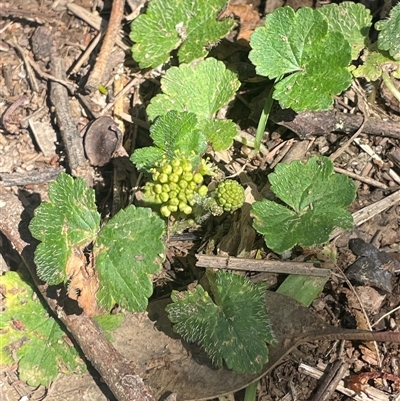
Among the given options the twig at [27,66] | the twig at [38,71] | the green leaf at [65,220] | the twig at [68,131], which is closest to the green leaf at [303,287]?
the green leaf at [65,220]

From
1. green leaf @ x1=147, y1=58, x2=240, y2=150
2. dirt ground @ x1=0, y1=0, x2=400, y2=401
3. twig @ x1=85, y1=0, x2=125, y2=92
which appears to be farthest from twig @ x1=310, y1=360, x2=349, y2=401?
twig @ x1=85, y1=0, x2=125, y2=92

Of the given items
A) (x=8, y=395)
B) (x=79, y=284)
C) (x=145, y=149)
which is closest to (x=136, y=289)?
(x=79, y=284)

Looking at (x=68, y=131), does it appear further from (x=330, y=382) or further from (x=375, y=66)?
(x=330, y=382)

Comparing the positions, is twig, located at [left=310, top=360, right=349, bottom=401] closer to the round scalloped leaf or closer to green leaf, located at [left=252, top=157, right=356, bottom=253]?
green leaf, located at [left=252, top=157, right=356, bottom=253]

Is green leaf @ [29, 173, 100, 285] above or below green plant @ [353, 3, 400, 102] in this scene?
below

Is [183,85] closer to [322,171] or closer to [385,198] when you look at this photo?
[322,171]

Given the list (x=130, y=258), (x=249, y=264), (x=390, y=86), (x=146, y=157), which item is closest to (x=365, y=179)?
(x=390, y=86)
